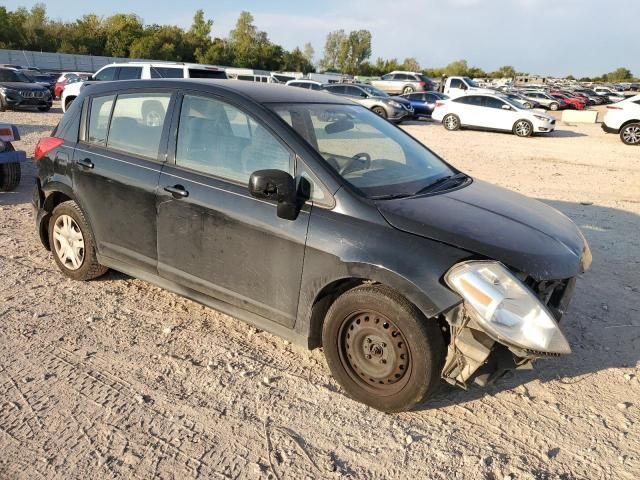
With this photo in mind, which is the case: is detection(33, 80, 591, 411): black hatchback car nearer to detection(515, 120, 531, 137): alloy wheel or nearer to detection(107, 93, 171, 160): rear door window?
detection(107, 93, 171, 160): rear door window

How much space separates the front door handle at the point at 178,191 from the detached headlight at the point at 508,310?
1909 millimetres

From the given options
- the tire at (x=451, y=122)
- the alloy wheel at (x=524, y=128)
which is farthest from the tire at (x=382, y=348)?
the tire at (x=451, y=122)

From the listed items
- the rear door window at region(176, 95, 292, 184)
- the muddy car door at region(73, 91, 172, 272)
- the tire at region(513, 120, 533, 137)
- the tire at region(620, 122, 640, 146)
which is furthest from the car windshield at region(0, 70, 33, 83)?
the tire at region(620, 122, 640, 146)

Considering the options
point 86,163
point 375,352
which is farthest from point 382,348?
point 86,163

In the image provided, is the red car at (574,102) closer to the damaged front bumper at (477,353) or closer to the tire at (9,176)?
the tire at (9,176)

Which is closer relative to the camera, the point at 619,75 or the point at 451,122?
the point at 451,122

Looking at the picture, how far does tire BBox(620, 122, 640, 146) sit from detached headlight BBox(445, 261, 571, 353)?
17.6 m

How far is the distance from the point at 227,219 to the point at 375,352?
127cm

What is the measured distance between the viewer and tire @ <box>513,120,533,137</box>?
20203mm

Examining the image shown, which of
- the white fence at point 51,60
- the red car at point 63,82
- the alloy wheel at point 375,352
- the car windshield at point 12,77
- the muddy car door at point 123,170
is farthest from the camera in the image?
the white fence at point 51,60

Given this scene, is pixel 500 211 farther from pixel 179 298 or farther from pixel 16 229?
pixel 16 229

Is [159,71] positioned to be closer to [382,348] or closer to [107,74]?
[107,74]

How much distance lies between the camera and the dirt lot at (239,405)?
2.63 meters

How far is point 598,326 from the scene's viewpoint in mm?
4215
